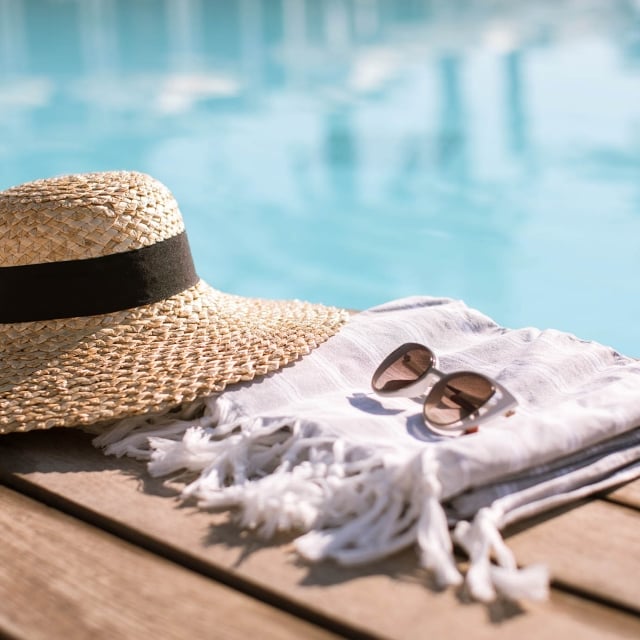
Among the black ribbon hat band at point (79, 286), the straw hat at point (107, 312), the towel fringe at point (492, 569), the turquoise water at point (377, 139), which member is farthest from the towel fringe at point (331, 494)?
the turquoise water at point (377, 139)

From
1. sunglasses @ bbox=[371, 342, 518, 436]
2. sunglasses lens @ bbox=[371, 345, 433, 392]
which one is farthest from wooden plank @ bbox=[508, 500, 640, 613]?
sunglasses lens @ bbox=[371, 345, 433, 392]

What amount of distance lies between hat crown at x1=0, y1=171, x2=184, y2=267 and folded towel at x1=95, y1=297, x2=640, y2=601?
291mm

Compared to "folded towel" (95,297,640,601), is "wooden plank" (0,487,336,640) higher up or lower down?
lower down

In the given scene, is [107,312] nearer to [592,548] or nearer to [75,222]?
[75,222]

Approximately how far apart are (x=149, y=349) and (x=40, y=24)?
29.0ft

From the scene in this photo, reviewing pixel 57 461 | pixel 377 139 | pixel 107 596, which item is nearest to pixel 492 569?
pixel 107 596

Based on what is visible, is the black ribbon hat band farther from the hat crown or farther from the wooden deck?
the wooden deck

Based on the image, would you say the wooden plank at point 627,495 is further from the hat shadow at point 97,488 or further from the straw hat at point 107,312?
the straw hat at point 107,312

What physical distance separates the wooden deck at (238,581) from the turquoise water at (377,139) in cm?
282

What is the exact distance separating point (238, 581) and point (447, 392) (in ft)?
1.21

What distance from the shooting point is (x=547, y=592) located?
2.90 ft

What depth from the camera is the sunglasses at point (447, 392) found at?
1.13m

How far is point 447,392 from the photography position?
3.84ft

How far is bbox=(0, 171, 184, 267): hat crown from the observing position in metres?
1.41
